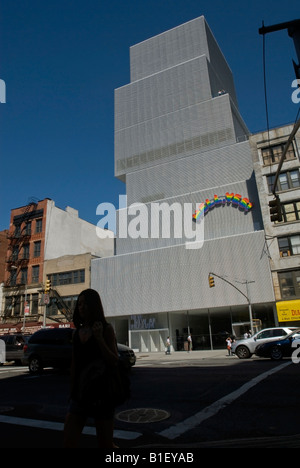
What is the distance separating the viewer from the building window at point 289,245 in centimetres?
3566

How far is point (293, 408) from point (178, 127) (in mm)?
56025

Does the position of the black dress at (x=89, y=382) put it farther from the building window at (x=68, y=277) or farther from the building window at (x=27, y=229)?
the building window at (x=27, y=229)

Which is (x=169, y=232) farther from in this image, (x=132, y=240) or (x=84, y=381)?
(x=84, y=381)

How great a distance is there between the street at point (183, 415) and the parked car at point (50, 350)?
414 centimetres

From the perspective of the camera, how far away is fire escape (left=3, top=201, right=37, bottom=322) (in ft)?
159

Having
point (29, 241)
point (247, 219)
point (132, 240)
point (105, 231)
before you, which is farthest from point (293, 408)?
point (105, 231)

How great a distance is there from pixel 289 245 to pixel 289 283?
13.4 feet

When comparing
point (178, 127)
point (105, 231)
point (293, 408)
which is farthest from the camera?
point (105, 231)

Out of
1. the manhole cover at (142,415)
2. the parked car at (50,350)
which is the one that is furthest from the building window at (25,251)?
the manhole cover at (142,415)

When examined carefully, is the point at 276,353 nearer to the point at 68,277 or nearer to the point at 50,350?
the point at 50,350

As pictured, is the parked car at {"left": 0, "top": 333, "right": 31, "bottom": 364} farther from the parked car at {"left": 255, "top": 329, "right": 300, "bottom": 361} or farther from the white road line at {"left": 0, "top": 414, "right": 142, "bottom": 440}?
the white road line at {"left": 0, "top": 414, "right": 142, "bottom": 440}

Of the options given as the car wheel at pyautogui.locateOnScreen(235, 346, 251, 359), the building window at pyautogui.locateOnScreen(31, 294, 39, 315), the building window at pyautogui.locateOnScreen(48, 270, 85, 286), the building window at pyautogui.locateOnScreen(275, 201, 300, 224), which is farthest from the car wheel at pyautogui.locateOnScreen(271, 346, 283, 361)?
the building window at pyautogui.locateOnScreen(31, 294, 39, 315)

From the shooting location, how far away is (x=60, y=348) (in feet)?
48.3

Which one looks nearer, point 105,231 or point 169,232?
point 169,232
